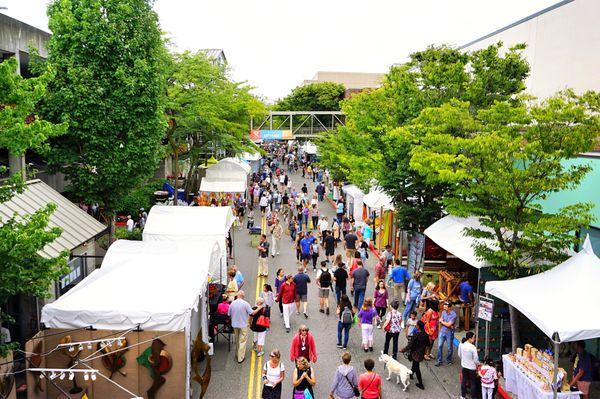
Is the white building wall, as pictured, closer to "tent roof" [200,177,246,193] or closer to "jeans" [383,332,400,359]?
"jeans" [383,332,400,359]

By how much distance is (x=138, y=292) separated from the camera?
11328 millimetres

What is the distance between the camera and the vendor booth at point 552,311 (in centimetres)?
970

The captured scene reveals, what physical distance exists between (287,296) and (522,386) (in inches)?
241

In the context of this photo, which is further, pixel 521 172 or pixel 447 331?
pixel 447 331

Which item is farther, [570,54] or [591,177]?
[570,54]

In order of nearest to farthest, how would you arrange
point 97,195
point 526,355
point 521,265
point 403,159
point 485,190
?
point 526,355 < point 485,190 < point 521,265 < point 97,195 < point 403,159

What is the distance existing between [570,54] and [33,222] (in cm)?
1484

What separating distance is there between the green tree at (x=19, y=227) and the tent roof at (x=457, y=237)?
369 inches

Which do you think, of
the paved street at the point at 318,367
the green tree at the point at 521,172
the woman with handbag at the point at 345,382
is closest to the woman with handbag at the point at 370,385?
the woman with handbag at the point at 345,382

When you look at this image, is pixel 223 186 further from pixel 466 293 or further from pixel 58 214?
pixel 466 293

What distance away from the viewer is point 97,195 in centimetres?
1750

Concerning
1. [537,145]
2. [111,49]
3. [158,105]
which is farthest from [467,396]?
[111,49]

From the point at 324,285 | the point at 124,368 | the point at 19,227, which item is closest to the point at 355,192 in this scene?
the point at 324,285

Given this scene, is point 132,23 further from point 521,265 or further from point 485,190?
point 521,265
